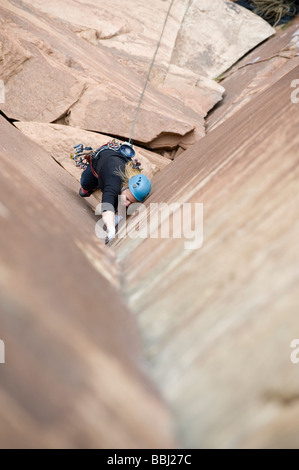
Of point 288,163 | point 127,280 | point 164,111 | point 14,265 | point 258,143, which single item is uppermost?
point 288,163

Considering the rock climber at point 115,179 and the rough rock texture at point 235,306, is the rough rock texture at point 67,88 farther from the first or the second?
the rough rock texture at point 235,306

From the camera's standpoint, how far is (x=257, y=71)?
14.4ft

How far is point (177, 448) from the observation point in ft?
2.94

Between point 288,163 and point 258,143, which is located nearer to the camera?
point 288,163

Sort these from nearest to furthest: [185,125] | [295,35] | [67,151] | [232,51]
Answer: [67,151]
[185,125]
[295,35]
[232,51]

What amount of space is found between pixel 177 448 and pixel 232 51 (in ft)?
15.0

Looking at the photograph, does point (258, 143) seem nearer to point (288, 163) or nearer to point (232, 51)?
point (288, 163)

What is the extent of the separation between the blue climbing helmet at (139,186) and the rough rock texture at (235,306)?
115 cm

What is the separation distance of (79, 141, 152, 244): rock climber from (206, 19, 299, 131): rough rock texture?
1115mm

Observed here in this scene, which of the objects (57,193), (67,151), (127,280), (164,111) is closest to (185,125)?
(164,111)

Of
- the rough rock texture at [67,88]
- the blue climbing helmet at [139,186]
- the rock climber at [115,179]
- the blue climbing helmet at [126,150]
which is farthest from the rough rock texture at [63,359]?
the rough rock texture at [67,88]

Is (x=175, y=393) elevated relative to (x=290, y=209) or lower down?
lower down

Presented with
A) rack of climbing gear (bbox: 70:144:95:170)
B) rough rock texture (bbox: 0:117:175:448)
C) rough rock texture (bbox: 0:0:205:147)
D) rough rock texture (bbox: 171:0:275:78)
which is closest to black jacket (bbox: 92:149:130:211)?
rack of climbing gear (bbox: 70:144:95:170)

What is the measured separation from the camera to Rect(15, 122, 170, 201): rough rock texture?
3.36 m
